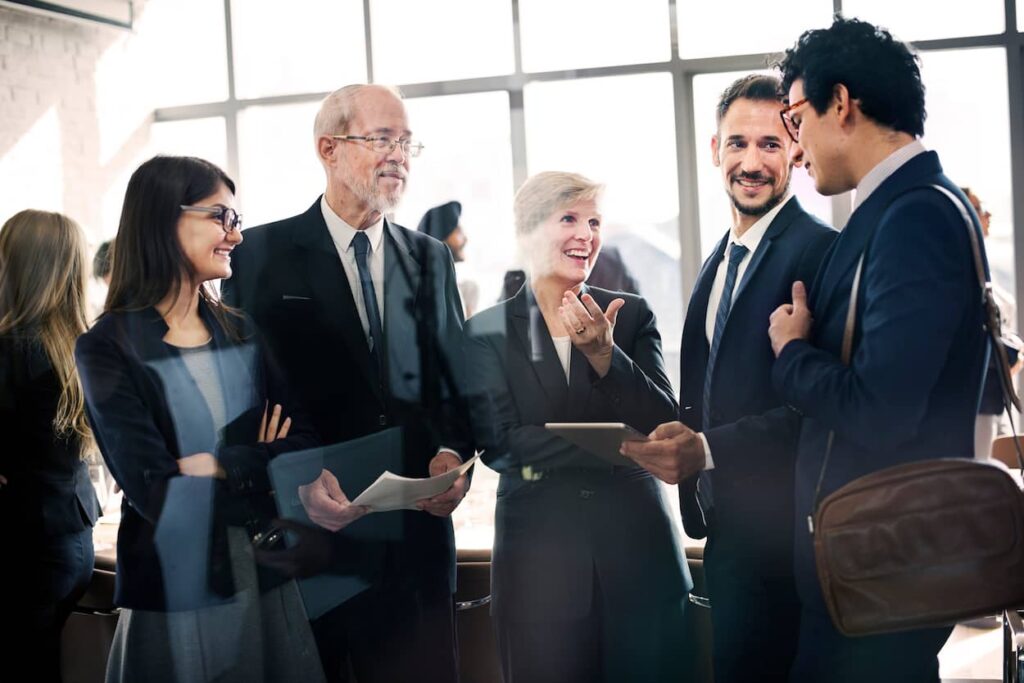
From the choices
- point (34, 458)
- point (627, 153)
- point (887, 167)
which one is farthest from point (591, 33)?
point (34, 458)

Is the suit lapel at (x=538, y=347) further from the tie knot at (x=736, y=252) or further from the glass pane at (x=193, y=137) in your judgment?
the glass pane at (x=193, y=137)

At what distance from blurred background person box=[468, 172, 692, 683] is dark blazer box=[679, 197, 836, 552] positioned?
15cm

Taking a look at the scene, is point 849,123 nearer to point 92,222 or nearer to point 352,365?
Answer: point 352,365

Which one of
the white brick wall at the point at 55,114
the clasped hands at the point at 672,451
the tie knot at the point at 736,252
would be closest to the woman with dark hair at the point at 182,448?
the white brick wall at the point at 55,114

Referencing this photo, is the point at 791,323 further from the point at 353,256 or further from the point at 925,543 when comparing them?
the point at 353,256

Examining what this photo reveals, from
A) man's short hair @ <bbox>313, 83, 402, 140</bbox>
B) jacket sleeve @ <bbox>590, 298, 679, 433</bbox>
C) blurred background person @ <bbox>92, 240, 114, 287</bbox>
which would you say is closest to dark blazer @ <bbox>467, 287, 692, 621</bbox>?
jacket sleeve @ <bbox>590, 298, 679, 433</bbox>

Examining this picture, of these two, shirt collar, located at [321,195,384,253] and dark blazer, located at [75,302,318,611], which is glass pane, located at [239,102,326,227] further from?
dark blazer, located at [75,302,318,611]

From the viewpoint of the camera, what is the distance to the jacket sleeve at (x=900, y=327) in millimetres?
1575

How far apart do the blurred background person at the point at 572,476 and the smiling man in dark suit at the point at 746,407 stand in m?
0.12

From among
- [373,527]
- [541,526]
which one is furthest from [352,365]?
[541,526]

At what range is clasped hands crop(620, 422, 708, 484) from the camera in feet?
7.00

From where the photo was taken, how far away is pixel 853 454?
1738mm

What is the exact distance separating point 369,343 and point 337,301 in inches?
5.1

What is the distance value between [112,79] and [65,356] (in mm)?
892
